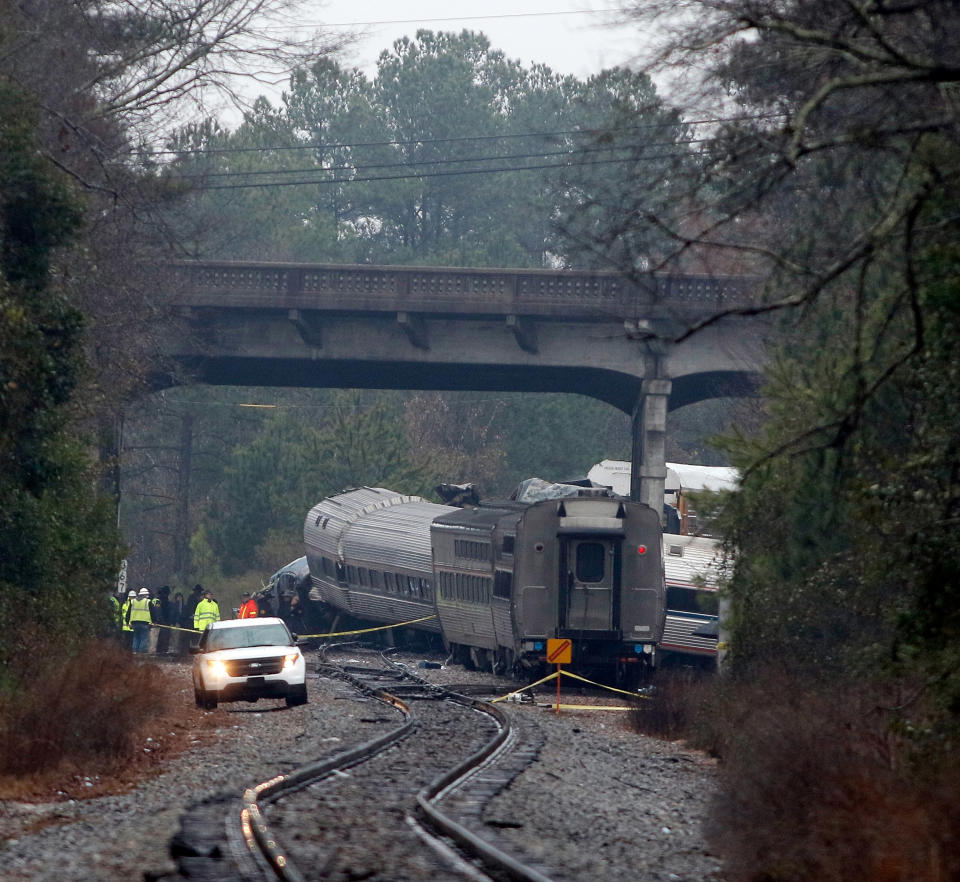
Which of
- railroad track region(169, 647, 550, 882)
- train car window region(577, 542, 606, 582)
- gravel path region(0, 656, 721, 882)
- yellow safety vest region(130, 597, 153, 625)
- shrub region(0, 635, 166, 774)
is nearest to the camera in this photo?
railroad track region(169, 647, 550, 882)

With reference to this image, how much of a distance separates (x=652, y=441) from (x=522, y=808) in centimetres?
2658

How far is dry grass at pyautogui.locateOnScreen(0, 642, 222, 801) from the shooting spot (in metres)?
15.3

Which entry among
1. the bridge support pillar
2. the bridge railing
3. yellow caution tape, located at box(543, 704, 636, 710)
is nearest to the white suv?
yellow caution tape, located at box(543, 704, 636, 710)

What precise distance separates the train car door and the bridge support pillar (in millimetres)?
9039

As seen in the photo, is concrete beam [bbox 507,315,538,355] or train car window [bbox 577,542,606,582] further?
concrete beam [bbox 507,315,538,355]

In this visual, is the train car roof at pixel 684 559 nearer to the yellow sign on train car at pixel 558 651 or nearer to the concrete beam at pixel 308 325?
the yellow sign on train car at pixel 558 651

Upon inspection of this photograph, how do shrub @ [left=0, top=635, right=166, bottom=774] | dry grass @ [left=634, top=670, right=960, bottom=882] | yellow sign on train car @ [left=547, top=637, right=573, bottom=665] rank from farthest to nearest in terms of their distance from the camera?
yellow sign on train car @ [left=547, top=637, right=573, bottom=665] < shrub @ [left=0, top=635, right=166, bottom=774] < dry grass @ [left=634, top=670, right=960, bottom=882]

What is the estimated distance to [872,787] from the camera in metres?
9.47

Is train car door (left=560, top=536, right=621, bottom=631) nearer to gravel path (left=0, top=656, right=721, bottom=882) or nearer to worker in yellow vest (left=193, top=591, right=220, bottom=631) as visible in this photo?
gravel path (left=0, top=656, right=721, bottom=882)

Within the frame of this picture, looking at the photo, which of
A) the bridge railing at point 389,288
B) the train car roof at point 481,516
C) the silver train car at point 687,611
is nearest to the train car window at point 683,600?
the silver train car at point 687,611

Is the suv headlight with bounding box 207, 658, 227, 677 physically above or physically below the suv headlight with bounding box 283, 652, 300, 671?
below

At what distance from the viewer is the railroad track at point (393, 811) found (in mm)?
10039

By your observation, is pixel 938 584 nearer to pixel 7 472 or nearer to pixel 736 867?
pixel 736 867

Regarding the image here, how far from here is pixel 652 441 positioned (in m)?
39.3
